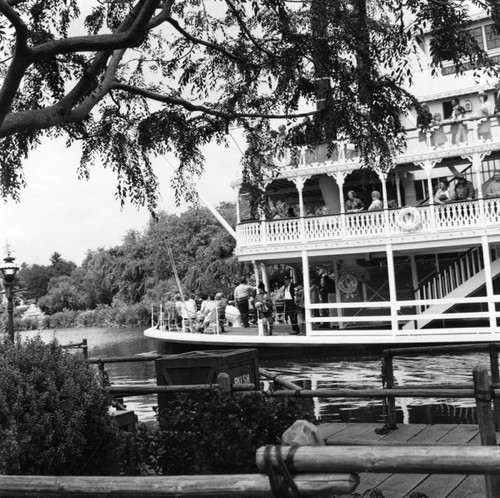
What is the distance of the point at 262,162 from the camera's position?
412 inches

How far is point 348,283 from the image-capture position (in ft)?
75.8

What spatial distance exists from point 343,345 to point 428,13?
13360 millimetres

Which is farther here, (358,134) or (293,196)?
(293,196)

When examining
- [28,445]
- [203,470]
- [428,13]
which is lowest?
[203,470]

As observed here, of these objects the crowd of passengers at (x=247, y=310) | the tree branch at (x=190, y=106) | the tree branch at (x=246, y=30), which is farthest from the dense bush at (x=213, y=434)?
the crowd of passengers at (x=247, y=310)

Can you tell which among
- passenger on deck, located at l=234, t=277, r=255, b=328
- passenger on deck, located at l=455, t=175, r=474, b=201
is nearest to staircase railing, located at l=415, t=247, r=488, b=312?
passenger on deck, located at l=455, t=175, r=474, b=201

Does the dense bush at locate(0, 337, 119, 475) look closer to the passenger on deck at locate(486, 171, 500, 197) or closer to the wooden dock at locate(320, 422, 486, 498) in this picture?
the wooden dock at locate(320, 422, 486, 498)

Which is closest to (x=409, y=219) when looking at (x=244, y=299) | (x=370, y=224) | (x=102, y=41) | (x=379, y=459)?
(x=370, y=224)

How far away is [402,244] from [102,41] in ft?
50.3

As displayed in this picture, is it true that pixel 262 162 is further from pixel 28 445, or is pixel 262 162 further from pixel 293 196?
pixel 293 196

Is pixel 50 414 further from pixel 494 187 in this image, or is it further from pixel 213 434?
pixel 494 187

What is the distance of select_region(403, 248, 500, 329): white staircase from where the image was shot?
67.1ft

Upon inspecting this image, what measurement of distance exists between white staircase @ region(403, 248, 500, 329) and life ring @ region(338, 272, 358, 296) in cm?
222

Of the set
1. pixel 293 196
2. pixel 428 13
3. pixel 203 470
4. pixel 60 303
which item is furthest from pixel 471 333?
pixel 60 303
